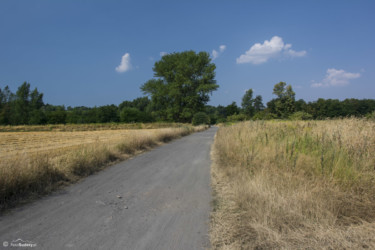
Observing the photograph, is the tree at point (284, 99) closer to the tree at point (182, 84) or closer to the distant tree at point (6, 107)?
the tree at point (182, 84)

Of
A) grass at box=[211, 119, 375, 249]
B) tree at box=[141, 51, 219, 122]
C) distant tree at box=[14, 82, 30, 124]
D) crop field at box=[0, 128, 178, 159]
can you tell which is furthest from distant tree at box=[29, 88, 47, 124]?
grass at box=[211, 119, 375, 249]

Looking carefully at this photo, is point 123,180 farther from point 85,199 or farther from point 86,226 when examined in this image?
point 86,226

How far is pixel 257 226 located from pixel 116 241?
1867 millimetres

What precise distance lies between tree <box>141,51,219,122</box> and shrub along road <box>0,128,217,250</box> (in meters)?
33.2

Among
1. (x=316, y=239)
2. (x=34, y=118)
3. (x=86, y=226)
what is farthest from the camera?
(x=34, y=118)

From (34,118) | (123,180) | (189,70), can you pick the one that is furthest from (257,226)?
(34,118)

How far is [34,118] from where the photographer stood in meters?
64.2

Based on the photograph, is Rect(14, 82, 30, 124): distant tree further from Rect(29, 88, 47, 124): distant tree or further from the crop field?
the crop field

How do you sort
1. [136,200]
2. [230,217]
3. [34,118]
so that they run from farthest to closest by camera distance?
1. [34,118]
2. [136,200]
3. [230,217]

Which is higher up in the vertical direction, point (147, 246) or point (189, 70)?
point (189, 70)

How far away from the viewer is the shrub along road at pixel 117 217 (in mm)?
2514

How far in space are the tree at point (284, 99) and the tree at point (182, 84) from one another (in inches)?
837

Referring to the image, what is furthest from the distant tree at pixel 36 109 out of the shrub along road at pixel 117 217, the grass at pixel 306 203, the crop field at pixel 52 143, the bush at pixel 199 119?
the grass at pixel 306 203

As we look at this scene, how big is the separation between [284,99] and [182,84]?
1167 inches
